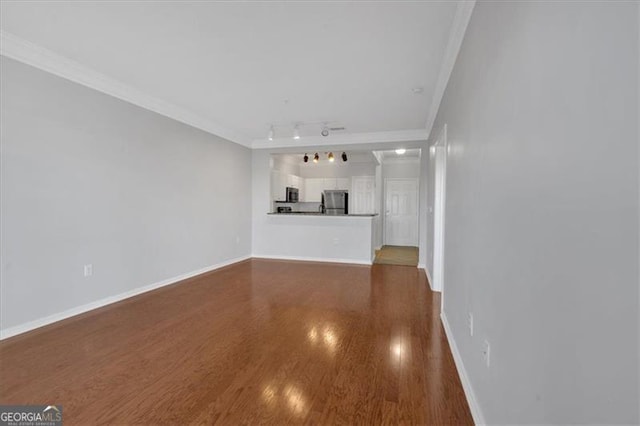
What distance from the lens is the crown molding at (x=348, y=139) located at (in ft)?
17.6

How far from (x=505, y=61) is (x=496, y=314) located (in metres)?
1.15

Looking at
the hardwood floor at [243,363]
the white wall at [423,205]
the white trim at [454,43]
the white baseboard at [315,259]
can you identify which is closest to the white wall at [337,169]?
the white wall at [423,205]

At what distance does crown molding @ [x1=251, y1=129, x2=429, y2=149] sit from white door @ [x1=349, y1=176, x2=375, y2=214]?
2.43m

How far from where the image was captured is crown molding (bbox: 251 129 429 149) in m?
5.38

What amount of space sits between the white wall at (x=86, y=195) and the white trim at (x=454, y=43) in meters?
→ 3.69

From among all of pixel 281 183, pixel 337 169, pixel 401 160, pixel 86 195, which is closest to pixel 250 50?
pixel 86 195

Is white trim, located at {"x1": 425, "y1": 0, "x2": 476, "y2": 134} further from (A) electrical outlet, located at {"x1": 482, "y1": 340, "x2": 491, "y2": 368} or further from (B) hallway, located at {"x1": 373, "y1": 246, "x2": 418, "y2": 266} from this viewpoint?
(B) hallway, located at {"x1": 373, "y1": 246, "x2": 418, "y2": 266}

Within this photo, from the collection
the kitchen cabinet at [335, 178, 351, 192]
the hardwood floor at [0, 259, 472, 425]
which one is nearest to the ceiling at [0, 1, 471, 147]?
the hardwood floor at [0, 259, 472, 425]

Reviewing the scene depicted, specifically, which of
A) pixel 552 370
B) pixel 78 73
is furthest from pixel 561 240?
pixel 78 73

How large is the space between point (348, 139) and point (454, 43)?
3314 mm

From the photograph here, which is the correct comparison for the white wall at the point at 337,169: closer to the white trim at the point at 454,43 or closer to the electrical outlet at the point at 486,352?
the white trim at the point at 454,43

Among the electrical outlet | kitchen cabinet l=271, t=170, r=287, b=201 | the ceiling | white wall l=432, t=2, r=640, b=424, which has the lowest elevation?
the electrical outlet

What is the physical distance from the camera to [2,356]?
2.31 metres

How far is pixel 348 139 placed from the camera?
570 cm
